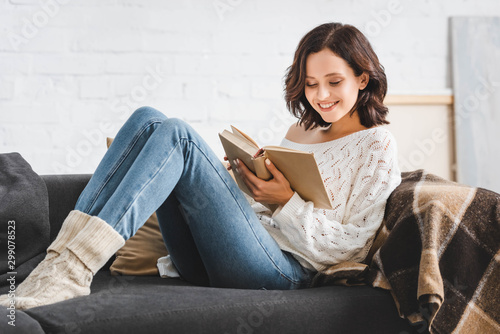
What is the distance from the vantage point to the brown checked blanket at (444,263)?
117cm

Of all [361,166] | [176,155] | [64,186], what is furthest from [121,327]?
[64,186]

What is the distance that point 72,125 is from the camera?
2414 millimetres

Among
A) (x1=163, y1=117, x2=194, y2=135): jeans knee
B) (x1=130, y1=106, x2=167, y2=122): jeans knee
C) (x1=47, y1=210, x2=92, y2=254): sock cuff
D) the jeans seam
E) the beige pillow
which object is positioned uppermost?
(x1=130, y1=106, x2=167, y2=122): jeans knee

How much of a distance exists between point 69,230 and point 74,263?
8cm

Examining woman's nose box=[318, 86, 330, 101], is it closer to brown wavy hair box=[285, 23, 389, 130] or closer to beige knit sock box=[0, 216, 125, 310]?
brown wavy hair box=[285, 23, 389, 130]

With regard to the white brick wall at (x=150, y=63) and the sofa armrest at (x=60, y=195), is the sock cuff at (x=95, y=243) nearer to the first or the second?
the sofa armrest at (x=60, y=195)

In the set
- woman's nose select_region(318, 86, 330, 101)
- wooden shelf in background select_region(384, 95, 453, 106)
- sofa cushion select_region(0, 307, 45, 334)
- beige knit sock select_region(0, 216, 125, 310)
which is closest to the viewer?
sofa cushion select_region(0, 307, 45, 334)

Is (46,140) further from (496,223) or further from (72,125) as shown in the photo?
(496,223)

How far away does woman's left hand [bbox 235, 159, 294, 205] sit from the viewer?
4.48 ft

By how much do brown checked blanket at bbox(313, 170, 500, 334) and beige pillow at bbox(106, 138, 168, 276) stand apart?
621 mm

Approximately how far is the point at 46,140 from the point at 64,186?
665 millimetres

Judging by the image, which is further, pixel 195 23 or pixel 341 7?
pixel 341 7

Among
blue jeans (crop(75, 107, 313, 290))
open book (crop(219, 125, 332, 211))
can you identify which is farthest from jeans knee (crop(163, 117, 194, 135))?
open book (crop(219, 125, 332, 211))

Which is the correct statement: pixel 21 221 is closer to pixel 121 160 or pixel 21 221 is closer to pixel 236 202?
pixel 121 160
